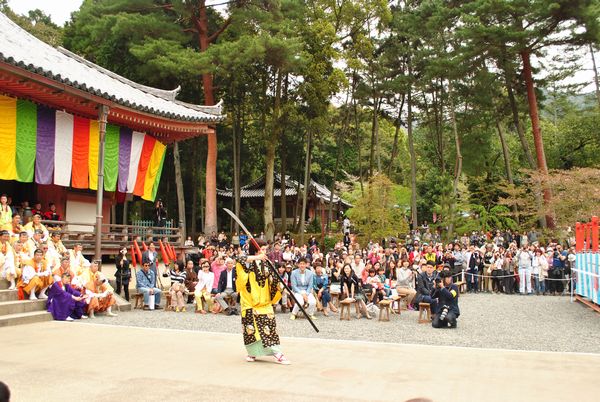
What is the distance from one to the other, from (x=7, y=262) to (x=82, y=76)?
6166 millimetres

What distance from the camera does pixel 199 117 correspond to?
16.8 meters

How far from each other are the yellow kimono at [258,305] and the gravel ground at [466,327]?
238 cm

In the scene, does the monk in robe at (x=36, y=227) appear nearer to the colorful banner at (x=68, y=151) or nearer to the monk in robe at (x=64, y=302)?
the colorful banner at (x=68, y=151)

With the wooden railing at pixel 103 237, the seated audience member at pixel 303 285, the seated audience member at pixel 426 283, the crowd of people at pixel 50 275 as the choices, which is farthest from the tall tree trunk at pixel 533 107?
the crowd of people at pixel 50 275

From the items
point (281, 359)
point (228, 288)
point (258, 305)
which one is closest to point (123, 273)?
point (228, 288)

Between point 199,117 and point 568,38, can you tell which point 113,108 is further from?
point 568,38

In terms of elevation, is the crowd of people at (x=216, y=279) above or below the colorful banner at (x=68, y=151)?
below

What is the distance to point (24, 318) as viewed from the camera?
31.2 ft

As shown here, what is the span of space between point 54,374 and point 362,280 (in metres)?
8.65

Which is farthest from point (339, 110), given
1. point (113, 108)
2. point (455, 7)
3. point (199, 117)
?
point (113, 108)

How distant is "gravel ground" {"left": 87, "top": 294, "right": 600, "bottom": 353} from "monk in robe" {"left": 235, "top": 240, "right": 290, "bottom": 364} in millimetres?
2383

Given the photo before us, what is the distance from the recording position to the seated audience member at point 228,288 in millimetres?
12305

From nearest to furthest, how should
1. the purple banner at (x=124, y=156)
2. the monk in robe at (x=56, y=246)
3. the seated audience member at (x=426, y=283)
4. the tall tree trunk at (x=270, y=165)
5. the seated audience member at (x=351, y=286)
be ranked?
the monk in robe at (x=56, y=246)
the seated audience member at (x=426, y=283)
the seated audience member at (x=351, y=286)
the purple banner at (x=124, y=156)
the tall tree trunk at (x=270, y=165)

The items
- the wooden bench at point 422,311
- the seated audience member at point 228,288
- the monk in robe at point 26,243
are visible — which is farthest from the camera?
the seated audience member at point 228,288
